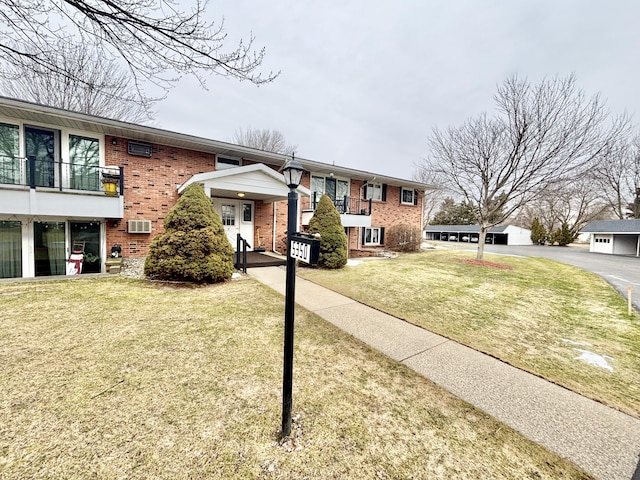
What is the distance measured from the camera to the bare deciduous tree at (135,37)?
324 cm

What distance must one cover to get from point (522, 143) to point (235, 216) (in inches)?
564

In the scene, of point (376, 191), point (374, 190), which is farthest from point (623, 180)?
point (374, 190)

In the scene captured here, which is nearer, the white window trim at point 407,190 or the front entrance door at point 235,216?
the front entrance door at point 235,216

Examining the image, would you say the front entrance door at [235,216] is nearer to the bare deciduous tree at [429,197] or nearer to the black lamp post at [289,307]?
the black lamp post at [289,307]

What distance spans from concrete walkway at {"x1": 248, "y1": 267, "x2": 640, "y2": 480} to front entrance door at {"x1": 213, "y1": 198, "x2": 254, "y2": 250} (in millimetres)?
8042

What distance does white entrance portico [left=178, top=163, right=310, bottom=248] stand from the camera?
335 inches

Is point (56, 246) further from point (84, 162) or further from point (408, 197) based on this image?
point (408, 197)

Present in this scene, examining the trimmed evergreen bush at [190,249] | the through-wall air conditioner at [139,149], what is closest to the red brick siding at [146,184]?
the through-wall air conditioner at [139,149]

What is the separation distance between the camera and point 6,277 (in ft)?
23.9

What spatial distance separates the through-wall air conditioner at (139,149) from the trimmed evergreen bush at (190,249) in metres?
3.35

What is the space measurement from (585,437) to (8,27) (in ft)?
26.1

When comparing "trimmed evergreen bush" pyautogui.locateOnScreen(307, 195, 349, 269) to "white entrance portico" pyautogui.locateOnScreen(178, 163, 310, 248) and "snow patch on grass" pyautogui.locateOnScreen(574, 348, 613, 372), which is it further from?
"snow patch on grass" pyautogui.locateOnScreen(574, 348, 613, 372)

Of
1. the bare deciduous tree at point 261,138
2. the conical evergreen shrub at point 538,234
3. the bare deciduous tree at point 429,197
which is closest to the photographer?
the bare deciduous tree at point 261,138

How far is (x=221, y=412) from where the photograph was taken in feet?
7.84
